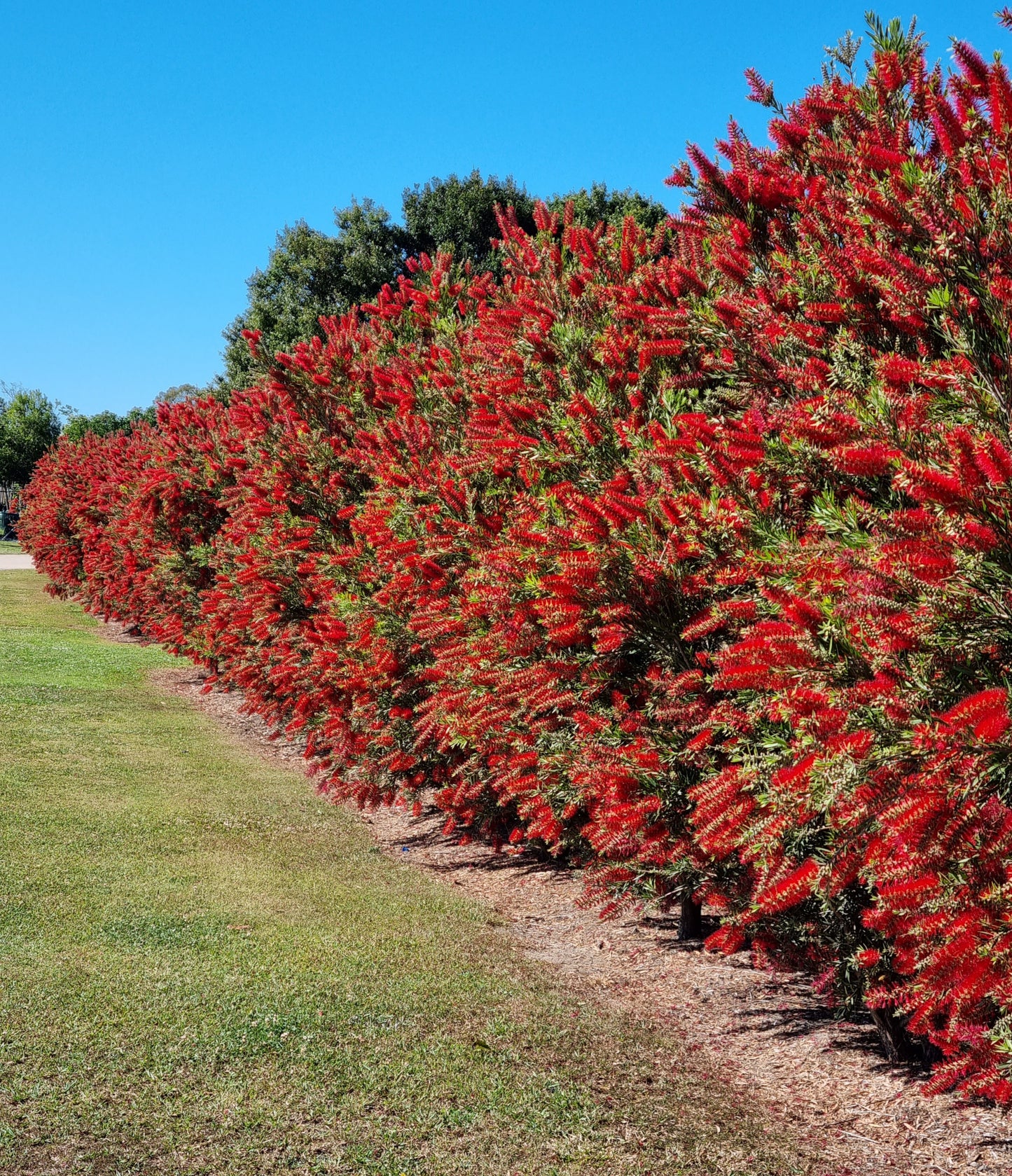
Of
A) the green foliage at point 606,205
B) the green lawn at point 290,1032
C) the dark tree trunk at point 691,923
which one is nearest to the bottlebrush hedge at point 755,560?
the dark tree trunk at point 691,923

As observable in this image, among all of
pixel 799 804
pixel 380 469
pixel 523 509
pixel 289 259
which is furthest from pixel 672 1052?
pixel 289 259

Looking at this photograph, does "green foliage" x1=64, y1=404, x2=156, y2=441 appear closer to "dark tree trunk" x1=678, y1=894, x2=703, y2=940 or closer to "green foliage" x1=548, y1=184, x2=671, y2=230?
"green foliage" x1=548, y1=184, x2=671, y2=230

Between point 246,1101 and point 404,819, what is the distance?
17.2 ft

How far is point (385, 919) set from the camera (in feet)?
20.6

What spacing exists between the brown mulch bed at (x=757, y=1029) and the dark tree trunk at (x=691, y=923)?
0.30 feet

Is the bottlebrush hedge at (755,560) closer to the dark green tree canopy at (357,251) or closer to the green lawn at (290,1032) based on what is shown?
the green lawn at (290,1032)

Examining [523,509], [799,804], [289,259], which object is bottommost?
[799,804]

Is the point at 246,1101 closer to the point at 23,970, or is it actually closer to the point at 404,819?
the point at 23,970

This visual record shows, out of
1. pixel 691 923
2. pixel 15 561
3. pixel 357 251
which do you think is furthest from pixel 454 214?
pixel 691 923

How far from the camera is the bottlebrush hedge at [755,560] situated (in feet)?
9.95

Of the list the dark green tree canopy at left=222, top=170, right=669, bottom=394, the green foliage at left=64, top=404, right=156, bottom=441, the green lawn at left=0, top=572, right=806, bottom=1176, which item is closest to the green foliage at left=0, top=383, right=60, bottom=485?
the green foliage at left=64, top=404, right=156, bottom=441

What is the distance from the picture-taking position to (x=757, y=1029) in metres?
4.92

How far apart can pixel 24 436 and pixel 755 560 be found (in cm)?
5982

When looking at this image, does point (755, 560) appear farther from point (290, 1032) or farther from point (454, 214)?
point (454, 214)
